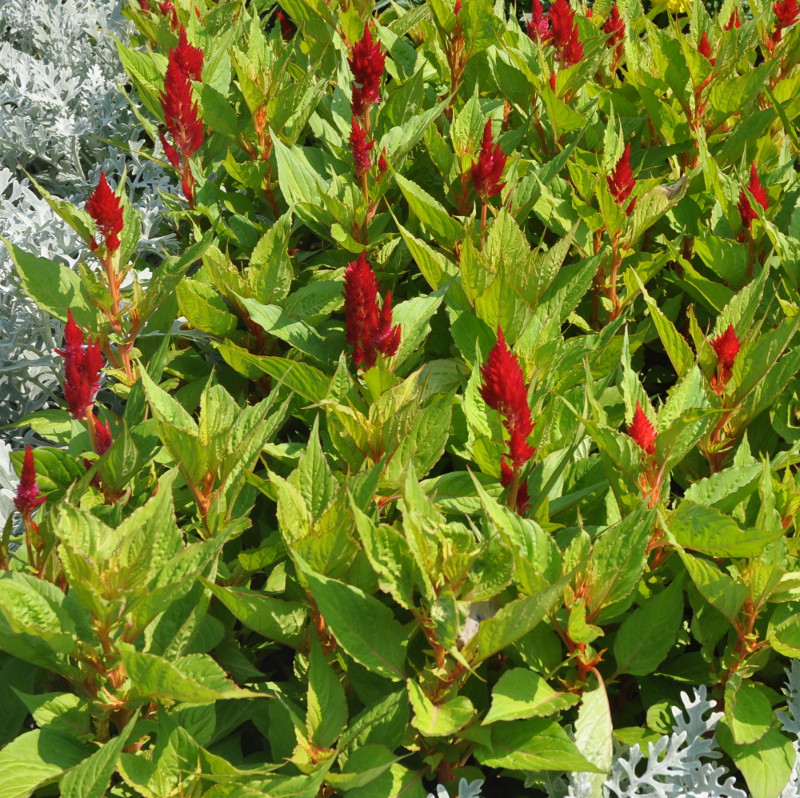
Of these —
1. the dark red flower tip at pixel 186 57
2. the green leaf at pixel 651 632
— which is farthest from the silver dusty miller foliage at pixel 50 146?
the green leaf at pixel 651 632

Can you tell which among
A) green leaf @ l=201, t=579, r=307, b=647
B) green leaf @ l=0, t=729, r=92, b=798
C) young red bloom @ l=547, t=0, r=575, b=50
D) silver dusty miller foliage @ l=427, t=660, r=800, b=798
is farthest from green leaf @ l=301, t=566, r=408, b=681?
young red bloom @ l=547, t=0, r=575, b=50

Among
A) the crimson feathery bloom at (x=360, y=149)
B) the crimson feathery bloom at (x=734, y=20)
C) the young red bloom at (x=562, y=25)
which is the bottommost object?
the crimson feathery bloom at (x=734, y=20)

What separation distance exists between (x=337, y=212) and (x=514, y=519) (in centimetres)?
121

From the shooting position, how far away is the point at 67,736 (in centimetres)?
167

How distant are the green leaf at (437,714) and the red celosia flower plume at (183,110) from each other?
1.83m

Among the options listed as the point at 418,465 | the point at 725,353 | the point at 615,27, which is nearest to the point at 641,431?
the point at 725,353

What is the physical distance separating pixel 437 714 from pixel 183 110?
6.23 ft

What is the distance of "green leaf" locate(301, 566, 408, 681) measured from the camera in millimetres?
1676

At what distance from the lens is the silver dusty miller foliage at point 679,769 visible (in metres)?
1.76

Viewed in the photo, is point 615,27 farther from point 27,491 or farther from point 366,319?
point 27,491

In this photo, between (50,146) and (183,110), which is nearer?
(183,110)

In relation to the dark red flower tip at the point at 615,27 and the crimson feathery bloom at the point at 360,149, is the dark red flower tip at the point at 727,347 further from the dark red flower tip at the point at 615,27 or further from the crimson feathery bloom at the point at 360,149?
the dark red flower tip at the point at 615,27

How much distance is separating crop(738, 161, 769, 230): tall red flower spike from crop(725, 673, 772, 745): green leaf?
52.5 inches

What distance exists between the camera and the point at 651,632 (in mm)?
1872
